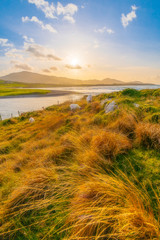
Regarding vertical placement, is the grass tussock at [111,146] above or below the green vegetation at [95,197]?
above

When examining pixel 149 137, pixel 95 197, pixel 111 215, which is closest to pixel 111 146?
pixel 149 137

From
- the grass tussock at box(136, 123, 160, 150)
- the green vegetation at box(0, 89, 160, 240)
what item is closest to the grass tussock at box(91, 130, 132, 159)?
the green vegetation at box(0, 89, 160, 240)

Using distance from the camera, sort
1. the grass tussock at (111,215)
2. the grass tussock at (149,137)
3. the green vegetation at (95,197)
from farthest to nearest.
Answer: the grass tussock at (149,137), the green vegetation at (95,197), the grass tussock at (111,215)

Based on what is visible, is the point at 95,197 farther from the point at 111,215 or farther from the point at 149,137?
the point at 149,137

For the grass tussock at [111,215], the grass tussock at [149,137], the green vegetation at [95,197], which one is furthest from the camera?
the grass tussock at [149,137]

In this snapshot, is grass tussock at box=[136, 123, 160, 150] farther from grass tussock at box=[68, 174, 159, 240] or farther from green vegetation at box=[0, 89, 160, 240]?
grass tussock at box=[68, 174, 159, 240]

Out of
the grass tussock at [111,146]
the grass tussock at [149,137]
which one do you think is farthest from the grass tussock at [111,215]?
the grass tussock at [149,137]

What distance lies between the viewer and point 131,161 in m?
2.24

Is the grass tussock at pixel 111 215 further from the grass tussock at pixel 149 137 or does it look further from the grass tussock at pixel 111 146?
the grass tussock at pixel 149 137

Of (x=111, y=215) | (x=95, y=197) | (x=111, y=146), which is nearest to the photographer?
(x=111, y=215)

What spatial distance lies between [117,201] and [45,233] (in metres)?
1.02

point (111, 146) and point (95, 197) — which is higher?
point (111, 146)

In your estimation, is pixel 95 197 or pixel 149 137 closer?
pixel 95 197

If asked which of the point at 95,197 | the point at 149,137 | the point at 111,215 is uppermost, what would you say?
the point at 149,137
